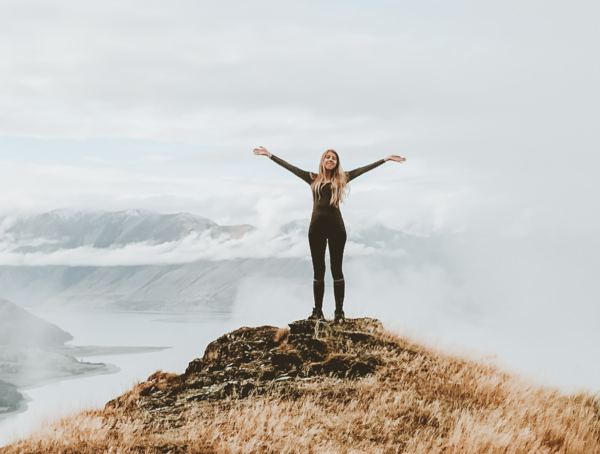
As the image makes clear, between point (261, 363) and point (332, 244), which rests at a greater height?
point (332, 244)

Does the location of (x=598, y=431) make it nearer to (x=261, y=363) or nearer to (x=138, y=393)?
(x=261, y=363)

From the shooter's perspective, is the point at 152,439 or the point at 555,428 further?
the point at 555,428

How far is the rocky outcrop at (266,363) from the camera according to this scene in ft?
38.4

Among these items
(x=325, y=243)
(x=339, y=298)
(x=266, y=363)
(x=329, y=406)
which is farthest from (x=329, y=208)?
(x=329, y=406)

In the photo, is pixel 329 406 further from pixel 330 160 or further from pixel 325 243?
pixel 330 160

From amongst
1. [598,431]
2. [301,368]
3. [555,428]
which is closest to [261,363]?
[301,368]

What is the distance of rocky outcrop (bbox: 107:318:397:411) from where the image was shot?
1170 cm

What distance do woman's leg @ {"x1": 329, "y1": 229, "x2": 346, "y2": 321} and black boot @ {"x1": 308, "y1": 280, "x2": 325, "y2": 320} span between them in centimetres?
34

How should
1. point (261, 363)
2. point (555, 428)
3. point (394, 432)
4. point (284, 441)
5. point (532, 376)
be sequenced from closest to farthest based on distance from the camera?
point (284, 441)
point (394, 432)
point (555, 428)
point (261, 363)
point (532, 376)

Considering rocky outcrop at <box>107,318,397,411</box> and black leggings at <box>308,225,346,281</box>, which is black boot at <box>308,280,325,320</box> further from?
black leggings at <box>308,225,346,281</box>

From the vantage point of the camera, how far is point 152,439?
9508 mm

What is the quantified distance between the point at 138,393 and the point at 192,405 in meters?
1.75

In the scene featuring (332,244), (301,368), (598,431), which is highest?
(332,244)

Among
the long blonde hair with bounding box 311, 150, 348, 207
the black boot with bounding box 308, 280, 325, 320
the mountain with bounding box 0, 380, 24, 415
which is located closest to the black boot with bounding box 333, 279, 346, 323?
the black boot with bounding box 308, 280, 325, 320
